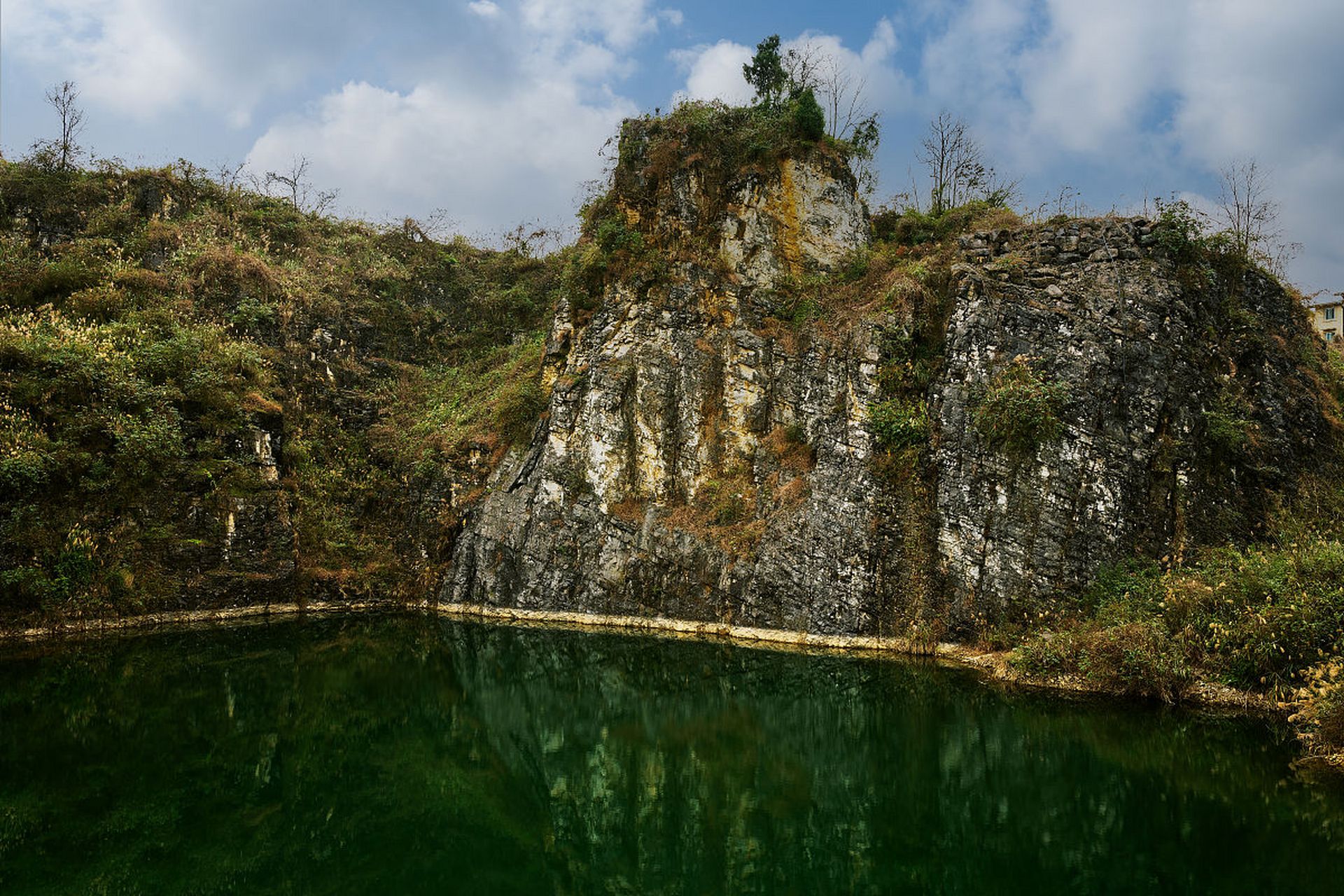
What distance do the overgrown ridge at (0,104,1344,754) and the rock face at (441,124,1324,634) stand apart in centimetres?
9

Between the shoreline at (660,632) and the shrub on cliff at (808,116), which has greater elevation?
the shrub on cliff at (808,116)

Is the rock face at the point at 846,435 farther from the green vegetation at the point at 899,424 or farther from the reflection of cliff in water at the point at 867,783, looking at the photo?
the reflection of cliff in water at the point at 867,783

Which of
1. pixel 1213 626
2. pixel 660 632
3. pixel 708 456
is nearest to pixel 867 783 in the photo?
pixel 1213 626

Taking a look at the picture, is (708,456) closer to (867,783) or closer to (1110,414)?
(1110,414)

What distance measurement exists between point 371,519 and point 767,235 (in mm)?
17655

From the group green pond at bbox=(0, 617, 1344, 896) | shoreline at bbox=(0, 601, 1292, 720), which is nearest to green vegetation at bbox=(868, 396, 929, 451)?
shoreline at bbox=(0, 601, 1292, 720)

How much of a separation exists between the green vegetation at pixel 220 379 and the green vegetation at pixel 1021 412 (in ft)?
51.0

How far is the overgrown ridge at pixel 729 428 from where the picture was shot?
56.5 ft

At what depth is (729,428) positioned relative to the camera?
79.3ft

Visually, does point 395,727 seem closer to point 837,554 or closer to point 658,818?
point 658,818

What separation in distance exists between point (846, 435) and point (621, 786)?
523 inches

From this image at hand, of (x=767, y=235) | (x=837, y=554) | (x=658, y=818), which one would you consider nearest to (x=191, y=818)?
(x=658, y=818)

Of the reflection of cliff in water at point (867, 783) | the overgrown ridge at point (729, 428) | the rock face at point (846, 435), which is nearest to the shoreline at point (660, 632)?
the overgrown ridge at point (729, 428)

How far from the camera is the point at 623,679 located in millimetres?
15977
